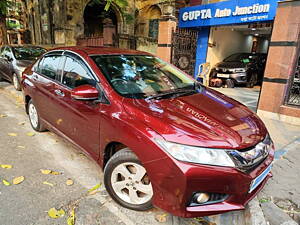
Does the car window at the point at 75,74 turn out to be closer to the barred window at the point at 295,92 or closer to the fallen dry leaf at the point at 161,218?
the fallen dry leaf at the point at 161,218

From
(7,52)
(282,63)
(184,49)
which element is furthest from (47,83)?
(184,49)

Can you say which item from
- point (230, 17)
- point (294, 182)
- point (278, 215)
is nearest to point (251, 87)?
point (230, 17)

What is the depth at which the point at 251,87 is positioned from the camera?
35.1 feet

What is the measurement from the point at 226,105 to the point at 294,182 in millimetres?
1448

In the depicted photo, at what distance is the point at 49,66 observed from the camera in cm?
346

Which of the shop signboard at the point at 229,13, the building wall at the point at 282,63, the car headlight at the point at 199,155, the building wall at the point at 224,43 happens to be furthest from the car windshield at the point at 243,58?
the car headlight at the point at 199,155

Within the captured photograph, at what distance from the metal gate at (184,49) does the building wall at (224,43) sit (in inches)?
31.5

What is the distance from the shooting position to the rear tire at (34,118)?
3924mm

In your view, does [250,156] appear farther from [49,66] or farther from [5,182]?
[49,66]

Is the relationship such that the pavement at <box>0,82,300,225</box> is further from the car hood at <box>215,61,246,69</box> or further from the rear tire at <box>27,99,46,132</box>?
the car hood at <box>215,61,246,69</box>

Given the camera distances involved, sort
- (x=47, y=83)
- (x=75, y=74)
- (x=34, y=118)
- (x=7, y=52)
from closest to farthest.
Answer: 1. (x=75, y=74)
2. (x=47, y=83)
3. (x=34, y=118)
4. (x=7, y=52)

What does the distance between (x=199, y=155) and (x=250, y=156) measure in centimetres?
51

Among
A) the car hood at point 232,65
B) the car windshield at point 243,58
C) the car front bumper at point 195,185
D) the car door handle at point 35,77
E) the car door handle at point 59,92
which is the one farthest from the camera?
the car windshield at point 243,58

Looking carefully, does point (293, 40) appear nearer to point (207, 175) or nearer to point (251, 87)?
point (207, 175)
